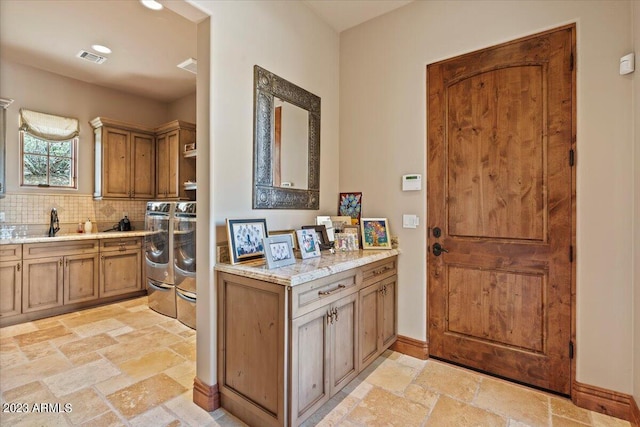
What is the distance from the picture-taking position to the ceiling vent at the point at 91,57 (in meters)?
3.51

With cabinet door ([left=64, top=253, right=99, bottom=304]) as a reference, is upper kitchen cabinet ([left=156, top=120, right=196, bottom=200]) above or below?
above

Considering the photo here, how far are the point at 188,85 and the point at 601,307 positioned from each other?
5.25m

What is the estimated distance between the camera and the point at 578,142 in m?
1.96

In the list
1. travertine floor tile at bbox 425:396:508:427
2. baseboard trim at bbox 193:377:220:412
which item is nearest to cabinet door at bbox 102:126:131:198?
baseboard trim at bbox 193:377:220:412

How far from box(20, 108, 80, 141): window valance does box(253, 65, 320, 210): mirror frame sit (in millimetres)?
3590

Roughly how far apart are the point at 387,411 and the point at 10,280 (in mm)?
4148

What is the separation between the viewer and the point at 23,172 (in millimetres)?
3830

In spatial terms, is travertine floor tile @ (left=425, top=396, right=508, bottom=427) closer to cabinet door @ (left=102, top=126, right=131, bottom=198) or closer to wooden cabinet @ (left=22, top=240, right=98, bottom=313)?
wooden cabinet @ (left=22, top=240, right=98, bottom=313)

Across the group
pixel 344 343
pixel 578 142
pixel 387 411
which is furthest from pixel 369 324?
pixel 578 142

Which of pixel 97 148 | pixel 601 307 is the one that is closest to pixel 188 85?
pixel 97 148

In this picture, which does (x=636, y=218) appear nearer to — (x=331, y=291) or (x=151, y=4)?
(x=331, y=291)

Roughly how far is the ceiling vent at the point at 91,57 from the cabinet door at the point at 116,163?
3.01ft

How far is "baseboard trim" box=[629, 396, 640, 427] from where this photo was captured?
1.71 meters

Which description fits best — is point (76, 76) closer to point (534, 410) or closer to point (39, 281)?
point (39, 281)
